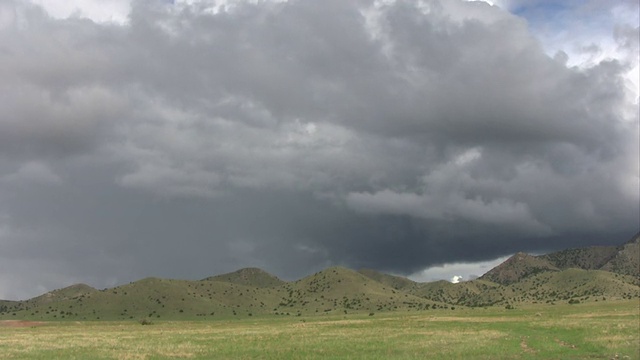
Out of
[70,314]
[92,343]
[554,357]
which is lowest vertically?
[554,357]

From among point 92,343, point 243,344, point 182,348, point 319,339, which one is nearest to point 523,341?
point 319,339

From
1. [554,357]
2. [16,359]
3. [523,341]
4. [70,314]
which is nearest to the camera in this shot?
[554,357]

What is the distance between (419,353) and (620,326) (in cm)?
2929

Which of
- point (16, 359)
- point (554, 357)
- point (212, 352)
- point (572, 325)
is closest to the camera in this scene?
point (554, 357)

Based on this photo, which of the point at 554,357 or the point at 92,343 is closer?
the point at 554,357

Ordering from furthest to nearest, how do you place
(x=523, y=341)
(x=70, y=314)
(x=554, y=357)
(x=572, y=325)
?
(x=70, y=314) < (x=572, y=325) < (x=523, y=341) < (x=554, y=357)

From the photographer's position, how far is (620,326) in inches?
2517

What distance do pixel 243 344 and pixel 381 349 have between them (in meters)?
14.8

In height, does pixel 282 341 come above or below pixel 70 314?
below

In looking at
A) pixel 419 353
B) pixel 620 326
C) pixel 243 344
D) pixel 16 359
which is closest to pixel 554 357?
pixel 419 353

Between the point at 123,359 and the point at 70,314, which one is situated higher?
the point at 70,314

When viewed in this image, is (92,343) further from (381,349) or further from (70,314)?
(70,314)

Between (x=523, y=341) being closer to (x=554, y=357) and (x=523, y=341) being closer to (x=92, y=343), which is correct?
(x=554, y=357)

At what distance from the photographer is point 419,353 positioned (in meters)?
48.4
